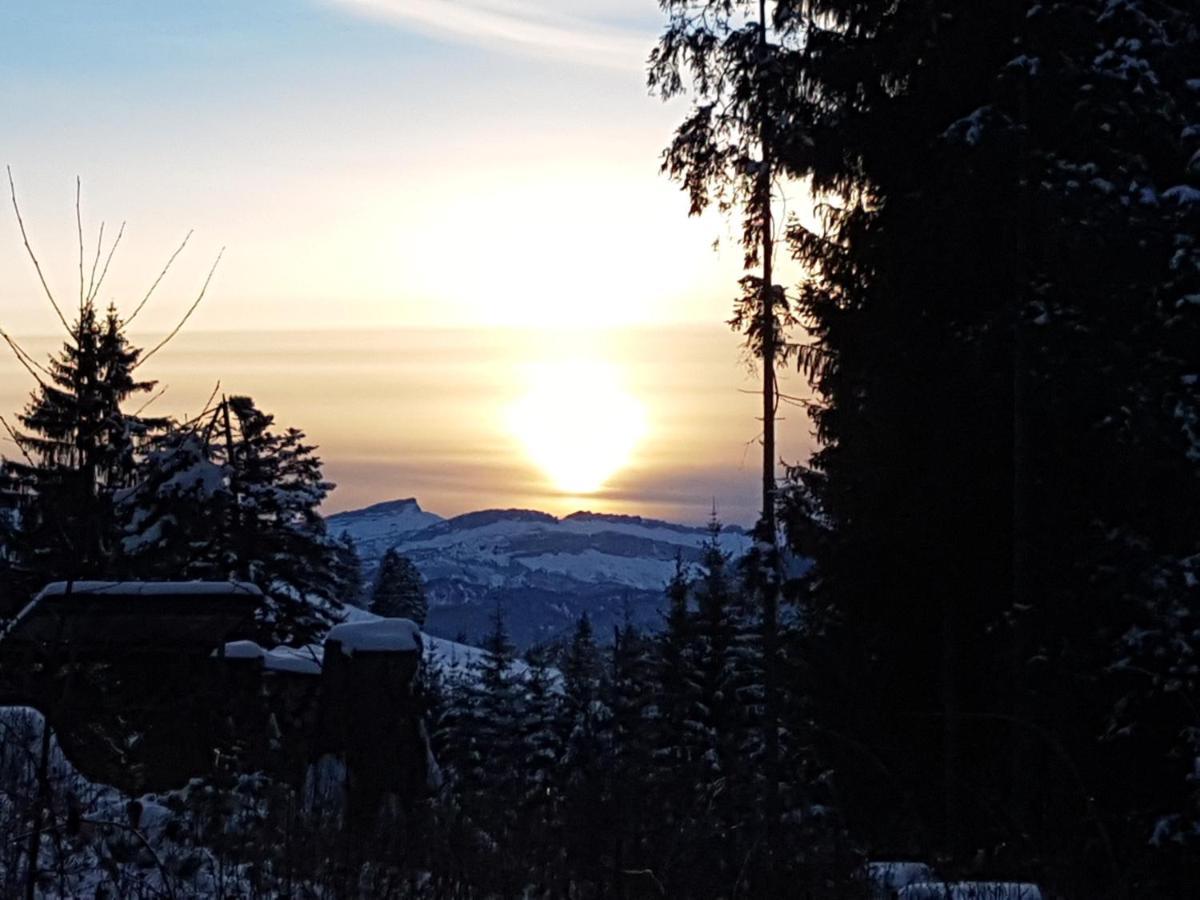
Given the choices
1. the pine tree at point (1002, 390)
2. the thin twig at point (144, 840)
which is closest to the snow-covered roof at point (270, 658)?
the pine tree at point (1002, 390)

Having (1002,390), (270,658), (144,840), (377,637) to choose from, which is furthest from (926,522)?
(144,840)

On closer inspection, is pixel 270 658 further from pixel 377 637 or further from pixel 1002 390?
pixel 1002 390

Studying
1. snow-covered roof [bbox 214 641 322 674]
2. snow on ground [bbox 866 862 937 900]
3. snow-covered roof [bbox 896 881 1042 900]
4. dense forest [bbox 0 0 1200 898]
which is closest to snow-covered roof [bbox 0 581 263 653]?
dense forest [bbox 0 0 1200 898]

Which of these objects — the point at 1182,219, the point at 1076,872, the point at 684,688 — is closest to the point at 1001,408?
the point at 1182,219

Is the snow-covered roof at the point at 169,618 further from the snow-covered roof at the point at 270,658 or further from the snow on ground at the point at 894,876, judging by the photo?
the snow on ground at the point at 894,876

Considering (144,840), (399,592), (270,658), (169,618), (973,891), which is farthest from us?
(399,592)

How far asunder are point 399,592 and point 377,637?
62.2 m

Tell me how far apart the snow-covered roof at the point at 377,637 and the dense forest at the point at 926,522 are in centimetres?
109

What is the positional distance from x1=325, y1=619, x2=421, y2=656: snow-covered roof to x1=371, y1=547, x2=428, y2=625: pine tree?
188 ft

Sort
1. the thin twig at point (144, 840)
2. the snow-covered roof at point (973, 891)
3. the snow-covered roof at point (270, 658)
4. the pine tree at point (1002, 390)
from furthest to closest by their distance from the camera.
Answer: the snow-covered roof at point (270, 658), the pine tree at point (1002, 390), the snow-covered roof at point (973, 891), the thin twig at point (144, 840)

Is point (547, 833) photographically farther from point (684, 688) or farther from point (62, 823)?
point (684, 688)

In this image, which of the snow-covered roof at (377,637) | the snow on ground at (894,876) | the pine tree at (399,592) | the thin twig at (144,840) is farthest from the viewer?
the pine tree at (399,592)

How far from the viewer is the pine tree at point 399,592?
6944 centimetres

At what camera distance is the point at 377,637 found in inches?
399
